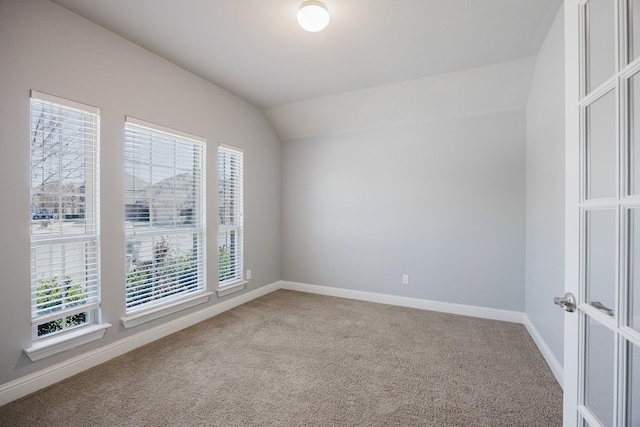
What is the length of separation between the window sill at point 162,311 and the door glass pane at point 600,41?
328 cm

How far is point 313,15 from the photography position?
2037mm

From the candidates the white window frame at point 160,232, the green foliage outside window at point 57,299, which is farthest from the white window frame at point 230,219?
the green foliage outside window at point 57,299

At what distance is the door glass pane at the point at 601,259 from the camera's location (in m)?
0.80

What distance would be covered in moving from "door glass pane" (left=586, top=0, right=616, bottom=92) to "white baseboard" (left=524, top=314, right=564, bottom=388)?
2.07 meters

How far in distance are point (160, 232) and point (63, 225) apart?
0.76 m

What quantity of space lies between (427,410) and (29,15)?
A: 12.1 ft

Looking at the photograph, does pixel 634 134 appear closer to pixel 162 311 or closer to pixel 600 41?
pixel 600 41

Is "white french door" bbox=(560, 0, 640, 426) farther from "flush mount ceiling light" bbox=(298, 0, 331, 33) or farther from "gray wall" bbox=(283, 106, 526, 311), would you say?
"gray wall" bbox=(283, 106, 526, 311)

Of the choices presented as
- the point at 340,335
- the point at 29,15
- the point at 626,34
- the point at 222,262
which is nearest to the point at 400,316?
the point at 340,335

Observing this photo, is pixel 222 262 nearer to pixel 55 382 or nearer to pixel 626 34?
pixel 55 382

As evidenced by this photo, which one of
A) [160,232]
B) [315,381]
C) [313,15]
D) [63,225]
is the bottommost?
[315,381]

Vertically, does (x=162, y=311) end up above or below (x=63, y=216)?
below

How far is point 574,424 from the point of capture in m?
0.95

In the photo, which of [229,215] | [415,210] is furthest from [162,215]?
[415,210]
